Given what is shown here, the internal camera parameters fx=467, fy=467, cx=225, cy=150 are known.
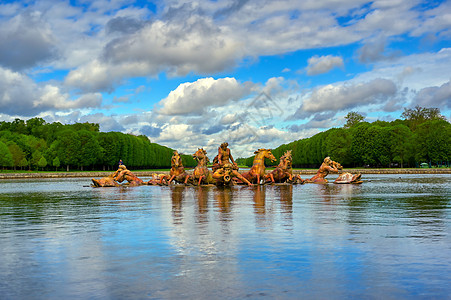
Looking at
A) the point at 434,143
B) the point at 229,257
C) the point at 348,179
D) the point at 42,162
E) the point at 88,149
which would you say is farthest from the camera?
the point at 42,162

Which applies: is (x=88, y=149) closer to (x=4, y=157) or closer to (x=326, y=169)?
(x=4, y=157)

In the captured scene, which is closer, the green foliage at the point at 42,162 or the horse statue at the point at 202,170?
the horse statue at the point at 202,170

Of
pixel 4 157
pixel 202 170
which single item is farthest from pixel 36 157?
pixel 202 170

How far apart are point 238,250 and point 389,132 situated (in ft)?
332

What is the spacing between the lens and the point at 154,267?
6309mm

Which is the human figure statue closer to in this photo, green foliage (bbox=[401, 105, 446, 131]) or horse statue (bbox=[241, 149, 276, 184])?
horse statue (bbox=[241, 149, 276, 184])

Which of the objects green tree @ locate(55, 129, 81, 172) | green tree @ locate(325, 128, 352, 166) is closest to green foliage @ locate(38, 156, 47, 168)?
green tree @ locate(55, 129, 81, 172)

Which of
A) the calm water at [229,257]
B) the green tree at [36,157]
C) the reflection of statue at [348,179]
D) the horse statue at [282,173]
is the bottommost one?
the calm water at [229,257]

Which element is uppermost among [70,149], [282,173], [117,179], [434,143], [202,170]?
[70,149]

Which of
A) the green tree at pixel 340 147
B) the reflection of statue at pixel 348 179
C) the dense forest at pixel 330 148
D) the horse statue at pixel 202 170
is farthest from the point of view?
the green tree at pixel 340 147

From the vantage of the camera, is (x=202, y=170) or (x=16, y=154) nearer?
(x=202, y=170)

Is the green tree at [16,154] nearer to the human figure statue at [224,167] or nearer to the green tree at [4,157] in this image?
the green tree at [4,157]

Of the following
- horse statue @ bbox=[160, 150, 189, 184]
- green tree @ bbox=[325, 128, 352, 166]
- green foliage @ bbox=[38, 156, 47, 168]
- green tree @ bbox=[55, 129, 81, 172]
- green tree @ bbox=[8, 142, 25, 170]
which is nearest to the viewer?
horse statue @ bbox=[160, 150, 189, 184]

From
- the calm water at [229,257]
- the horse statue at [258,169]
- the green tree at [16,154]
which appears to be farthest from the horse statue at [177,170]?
the green tree at [16,154]
